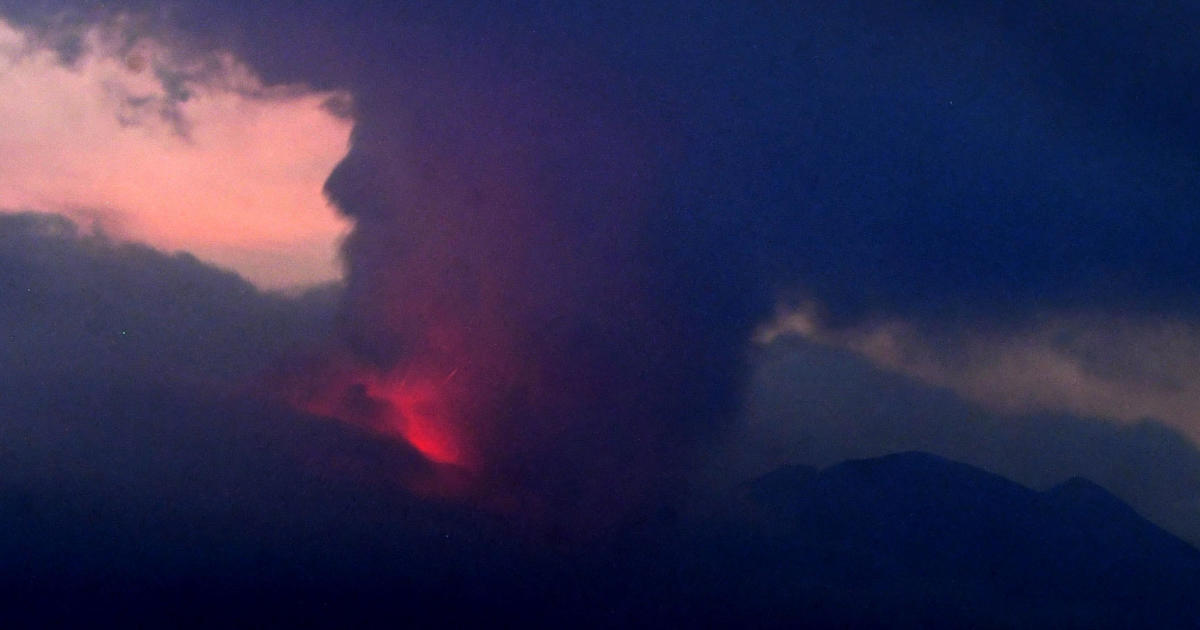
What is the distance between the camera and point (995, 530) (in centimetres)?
842

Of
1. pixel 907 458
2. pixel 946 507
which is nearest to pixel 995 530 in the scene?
pixel 946 507

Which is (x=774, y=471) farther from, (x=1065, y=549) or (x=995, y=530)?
(x=1065, y=549)

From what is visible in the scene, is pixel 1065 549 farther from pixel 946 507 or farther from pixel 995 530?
pixel 946 507

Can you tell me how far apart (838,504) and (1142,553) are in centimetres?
302

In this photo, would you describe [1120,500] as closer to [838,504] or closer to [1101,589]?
[1101,589]

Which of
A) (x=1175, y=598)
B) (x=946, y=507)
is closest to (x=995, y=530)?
(x=946, y=507)

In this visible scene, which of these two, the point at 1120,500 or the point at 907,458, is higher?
the point at 907,458

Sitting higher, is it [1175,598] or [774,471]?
[774,471]

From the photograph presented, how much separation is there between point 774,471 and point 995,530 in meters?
2.27

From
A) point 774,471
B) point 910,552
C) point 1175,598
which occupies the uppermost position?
point 774,471

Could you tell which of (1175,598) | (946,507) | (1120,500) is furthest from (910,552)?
(1175,598)

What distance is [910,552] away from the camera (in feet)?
27.7

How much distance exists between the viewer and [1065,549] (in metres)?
8.45

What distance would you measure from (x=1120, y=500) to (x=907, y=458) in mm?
2086
